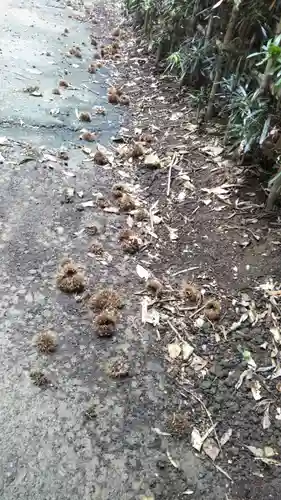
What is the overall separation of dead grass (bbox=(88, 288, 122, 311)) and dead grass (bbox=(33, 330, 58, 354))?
32 centimetres

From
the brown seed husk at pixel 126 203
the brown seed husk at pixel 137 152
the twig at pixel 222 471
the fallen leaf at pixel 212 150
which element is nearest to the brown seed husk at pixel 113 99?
the brown seed husk at pixel 137 152

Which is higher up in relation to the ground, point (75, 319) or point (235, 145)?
point (235, 145)

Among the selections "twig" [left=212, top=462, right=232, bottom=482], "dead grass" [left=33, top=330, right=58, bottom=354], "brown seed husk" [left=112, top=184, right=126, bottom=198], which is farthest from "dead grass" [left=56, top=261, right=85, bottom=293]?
"twig" [left=212, top=462, right=232, bottom=482]

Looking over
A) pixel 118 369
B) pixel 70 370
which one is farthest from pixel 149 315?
pixel 70 370

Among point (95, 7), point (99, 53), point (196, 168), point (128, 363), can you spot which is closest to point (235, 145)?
point (196, 168)

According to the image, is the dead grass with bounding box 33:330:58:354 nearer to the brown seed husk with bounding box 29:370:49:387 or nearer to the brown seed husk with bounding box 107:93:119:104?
the brown seed husk with bounding box 29:370:49:387

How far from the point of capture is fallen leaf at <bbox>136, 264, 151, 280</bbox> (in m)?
2.92

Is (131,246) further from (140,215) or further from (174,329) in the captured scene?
(174,329)

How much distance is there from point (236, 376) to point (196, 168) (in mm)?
2024

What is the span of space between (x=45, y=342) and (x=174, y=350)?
0.68 metres

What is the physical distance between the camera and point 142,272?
2.96 m

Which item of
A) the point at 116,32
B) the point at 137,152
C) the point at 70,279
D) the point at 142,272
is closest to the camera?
the point at 70,279

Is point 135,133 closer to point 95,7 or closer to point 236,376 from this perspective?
point 236,376

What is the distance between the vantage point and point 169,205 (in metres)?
3.56
